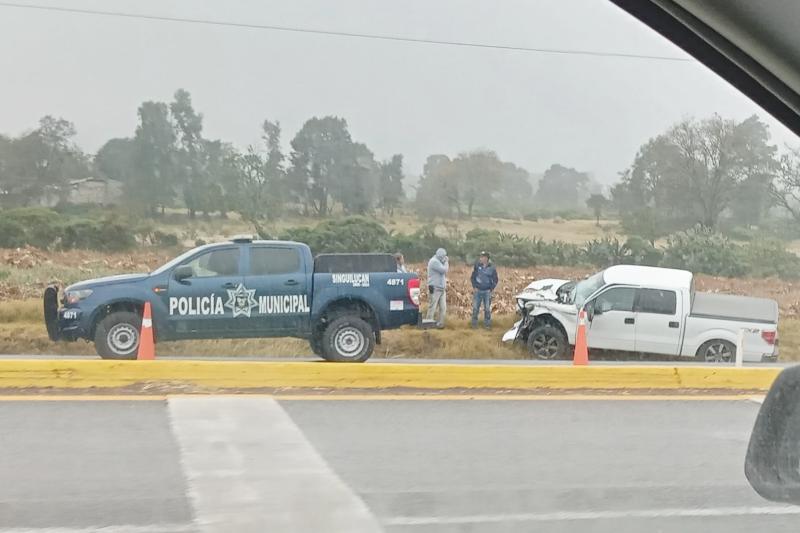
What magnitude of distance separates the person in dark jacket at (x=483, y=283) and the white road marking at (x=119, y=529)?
5.59 m

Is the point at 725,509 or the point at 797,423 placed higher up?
the point at 797,423

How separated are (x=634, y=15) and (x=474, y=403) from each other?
496cm

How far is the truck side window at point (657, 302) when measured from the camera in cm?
853

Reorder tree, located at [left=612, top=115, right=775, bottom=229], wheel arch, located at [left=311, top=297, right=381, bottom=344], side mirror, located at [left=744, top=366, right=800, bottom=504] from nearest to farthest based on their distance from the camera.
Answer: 1. side mirror, located at [left=744, top=366, right=800, bottom=504]
2. tree, located at [left=612, top=115, right=775, bottom=229]
3. wheel arch, located at [left=311, top=297, right=381, bottom=344]

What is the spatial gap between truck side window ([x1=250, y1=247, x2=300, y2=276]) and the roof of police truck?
3.04 m

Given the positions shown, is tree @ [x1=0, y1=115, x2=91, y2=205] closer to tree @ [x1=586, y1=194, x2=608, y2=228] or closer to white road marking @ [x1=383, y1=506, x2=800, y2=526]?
tree @ [x1=586, y1=194, x2=608, y2=228]

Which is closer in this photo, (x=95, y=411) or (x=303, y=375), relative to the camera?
(x=95, y=411)

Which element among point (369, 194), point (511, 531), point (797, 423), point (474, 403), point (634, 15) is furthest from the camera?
point (369, 194)

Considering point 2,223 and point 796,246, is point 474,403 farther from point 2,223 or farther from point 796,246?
point 2,223

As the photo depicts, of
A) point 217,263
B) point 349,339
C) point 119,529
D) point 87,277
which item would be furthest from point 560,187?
point 119,529

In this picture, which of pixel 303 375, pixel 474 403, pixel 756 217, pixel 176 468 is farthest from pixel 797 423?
pixel 303 375

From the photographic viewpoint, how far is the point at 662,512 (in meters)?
4.46

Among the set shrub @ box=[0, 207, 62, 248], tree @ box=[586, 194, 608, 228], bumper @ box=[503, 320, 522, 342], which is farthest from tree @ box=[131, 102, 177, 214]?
bumper @ box=[503, 320, 522, 342]

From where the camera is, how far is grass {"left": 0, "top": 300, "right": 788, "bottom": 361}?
25.5 ft
